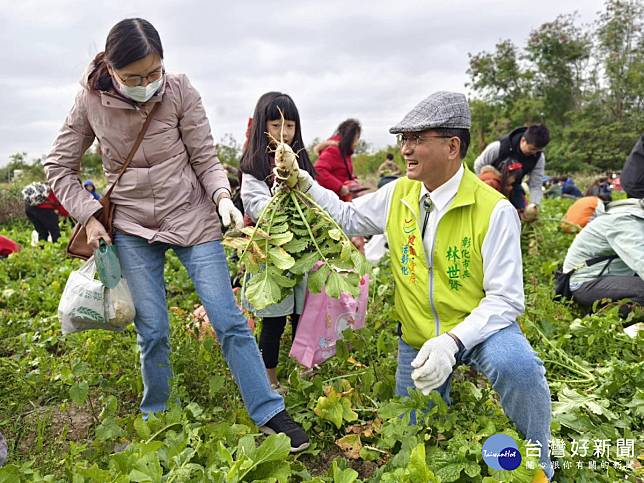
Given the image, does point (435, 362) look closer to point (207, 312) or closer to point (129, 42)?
point (207, 312)

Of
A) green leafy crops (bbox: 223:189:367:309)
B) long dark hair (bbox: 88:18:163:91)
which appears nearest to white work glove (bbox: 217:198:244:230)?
green leafy crops (bbox: 223:189:367:309)

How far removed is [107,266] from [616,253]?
10.0 ft

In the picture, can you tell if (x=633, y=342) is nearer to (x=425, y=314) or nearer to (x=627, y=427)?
(x=627, y=427)

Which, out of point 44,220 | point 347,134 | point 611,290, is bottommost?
point 611,290

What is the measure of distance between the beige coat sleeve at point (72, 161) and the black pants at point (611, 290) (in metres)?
2.92

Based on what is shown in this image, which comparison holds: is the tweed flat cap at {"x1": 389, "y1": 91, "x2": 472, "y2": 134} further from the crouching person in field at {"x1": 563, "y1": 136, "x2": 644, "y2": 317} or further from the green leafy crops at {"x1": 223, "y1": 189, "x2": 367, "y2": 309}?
the crouching person in field at {"x1": 563, "y1": 136, "x2": 644, "y2": 317}

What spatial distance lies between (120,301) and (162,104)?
0.79m

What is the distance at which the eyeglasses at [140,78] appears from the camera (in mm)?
1972

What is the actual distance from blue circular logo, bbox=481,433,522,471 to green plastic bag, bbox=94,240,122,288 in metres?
1.46

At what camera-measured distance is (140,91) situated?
2.00 metres

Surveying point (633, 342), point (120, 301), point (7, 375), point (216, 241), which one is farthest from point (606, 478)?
point (7, 375)

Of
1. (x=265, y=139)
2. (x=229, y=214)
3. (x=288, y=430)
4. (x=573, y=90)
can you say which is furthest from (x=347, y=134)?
(x=573, y=90)

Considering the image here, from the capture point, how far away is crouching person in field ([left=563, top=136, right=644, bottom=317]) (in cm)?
325

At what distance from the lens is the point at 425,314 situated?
2045mm
